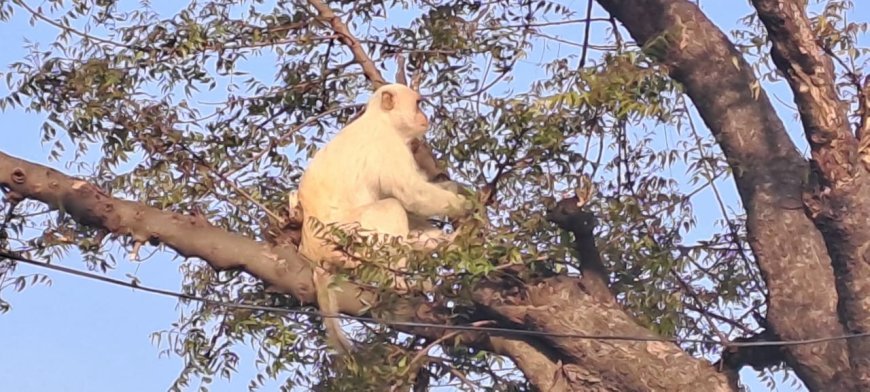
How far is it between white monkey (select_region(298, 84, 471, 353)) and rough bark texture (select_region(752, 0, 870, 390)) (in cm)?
138

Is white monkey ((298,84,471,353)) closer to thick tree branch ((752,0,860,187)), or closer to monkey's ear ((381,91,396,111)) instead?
A: monkey's ear ((381,91,396,111))

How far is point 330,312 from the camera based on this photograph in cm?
425

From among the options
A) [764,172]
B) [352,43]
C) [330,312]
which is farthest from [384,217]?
[764,172]

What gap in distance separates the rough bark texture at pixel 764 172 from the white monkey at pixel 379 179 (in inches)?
37.2

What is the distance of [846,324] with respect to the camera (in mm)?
3990

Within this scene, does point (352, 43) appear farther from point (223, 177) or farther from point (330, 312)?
point (330, 312)

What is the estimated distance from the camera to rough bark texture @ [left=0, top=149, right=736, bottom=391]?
13.7 feet

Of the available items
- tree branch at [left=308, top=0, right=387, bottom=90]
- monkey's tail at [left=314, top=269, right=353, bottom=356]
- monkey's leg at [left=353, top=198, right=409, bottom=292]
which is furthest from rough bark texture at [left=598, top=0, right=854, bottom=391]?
monkey's tail at [left=314, top=269, right=353, bottom=356]

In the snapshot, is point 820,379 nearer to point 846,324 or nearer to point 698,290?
point 846,324

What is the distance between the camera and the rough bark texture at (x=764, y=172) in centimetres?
424

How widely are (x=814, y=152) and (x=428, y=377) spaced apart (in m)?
1.63

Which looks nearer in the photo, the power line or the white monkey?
the power line

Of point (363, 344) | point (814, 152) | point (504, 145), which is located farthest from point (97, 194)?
point (814, 152)

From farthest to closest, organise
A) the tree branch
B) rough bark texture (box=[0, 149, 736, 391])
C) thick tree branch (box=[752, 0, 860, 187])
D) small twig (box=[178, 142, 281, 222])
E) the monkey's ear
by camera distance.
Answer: the monkey's ear
the tree branch
small twig (box=[178, 142, 281, 222])
rough bark texture (box=[0, 149, 736, 391])
thick tree branch (box=[752, 0, 860, 187])
